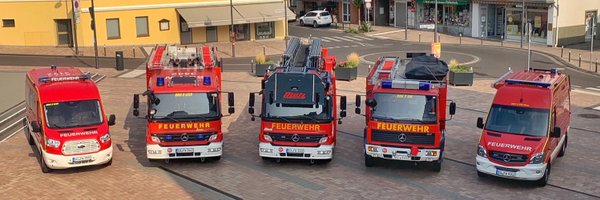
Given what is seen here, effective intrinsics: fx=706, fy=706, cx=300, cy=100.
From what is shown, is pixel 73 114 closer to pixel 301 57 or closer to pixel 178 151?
pixel 178 151

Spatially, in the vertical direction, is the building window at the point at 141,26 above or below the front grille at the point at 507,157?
above

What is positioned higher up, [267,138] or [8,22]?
[8,22]

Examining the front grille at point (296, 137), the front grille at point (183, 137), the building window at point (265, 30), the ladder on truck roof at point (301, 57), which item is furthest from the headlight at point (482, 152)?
the building window at point (265, 30)

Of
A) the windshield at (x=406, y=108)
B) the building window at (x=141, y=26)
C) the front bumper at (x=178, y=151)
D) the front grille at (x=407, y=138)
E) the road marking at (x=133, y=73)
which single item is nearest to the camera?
the front grille at (x=407, y=138)

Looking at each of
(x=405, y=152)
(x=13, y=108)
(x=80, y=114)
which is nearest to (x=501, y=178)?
(x=405, y=152)

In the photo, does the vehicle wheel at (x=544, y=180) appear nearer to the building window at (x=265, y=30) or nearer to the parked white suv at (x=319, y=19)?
the building window at (x=265, y=30)

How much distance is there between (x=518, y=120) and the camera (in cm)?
1848

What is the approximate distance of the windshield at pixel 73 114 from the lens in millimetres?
19281

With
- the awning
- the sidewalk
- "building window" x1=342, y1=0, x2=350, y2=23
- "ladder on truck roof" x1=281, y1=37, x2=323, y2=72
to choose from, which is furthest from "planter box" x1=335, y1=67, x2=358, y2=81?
"building window" x1=342, y1=0, x2=350, y2=23

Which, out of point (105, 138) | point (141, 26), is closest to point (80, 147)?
point (105, 138)

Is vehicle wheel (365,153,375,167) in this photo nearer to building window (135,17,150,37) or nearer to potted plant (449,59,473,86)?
potted plant (449,59,473,86)

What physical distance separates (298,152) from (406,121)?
9.96 feet

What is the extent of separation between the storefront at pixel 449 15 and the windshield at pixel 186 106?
3924cm

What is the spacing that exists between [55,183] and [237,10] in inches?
1329
